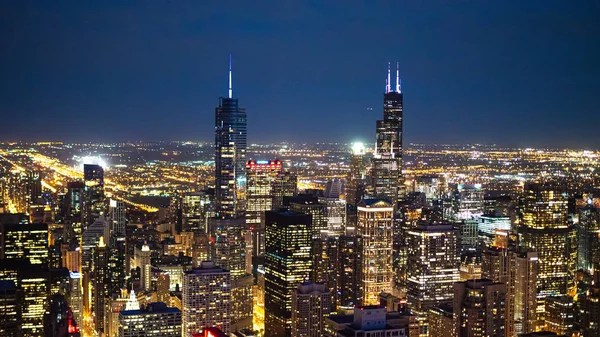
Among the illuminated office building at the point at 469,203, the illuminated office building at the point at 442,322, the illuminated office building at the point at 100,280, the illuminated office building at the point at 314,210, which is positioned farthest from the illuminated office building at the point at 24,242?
the illuminated office building at the point at 469,203

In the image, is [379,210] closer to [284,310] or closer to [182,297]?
[284,310]

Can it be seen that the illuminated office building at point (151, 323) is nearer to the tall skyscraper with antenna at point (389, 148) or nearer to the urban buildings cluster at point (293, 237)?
the urban buildings cluster at point (293, 237)

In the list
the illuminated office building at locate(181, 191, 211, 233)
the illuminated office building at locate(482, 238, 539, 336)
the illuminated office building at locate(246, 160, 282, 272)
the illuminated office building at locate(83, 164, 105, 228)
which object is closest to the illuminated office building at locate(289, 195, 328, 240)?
the illuminated office building at locate(246, 160, 282, 272)

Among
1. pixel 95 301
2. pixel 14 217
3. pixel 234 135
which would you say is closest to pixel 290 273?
pixel 95 301

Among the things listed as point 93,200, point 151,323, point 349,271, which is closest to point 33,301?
point 151,323

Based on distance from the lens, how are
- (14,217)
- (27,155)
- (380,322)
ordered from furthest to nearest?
1. (14,217)
2. (27,155)
3. (380,322)

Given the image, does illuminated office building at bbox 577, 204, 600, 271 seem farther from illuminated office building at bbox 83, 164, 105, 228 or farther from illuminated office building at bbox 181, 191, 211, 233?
illuminated office building at bbox 83, 164, 105, 228
